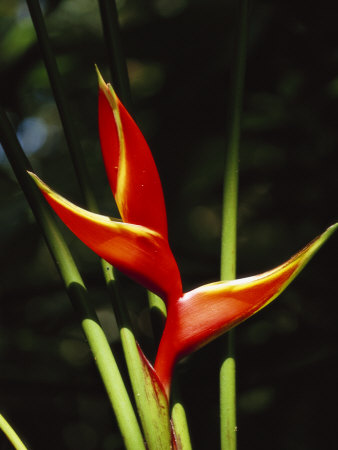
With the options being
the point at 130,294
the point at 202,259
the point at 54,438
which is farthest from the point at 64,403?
the point at 202,259

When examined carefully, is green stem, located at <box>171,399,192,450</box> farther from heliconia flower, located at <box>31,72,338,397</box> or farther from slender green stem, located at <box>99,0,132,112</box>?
slender green stem, located at <box>99,0,132,112</box>

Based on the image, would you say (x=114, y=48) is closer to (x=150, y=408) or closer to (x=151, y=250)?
(x=151, y=250)

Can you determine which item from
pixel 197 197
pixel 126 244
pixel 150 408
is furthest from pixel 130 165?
pixel 197 197

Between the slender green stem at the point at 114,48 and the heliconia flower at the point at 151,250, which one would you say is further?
the slender green stem at the point at 114,48

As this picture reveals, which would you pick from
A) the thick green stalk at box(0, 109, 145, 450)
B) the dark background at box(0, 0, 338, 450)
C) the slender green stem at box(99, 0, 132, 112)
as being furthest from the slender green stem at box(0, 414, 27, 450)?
Answer: the dark background at box(0, 0, 338, 450)

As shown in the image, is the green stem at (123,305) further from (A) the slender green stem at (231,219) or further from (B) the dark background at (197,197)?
(B) the dark background at (197,197)

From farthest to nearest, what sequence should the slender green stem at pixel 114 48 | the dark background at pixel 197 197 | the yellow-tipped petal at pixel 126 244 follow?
the dark background at pixel 197 197 < the slender green stem at pixel 114 48 < the yellow-tipped petal at pixel 126 244

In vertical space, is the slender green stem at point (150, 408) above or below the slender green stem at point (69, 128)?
below

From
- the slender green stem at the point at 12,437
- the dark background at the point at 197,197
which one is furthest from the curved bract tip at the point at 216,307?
the dark background at the point at 197,197
